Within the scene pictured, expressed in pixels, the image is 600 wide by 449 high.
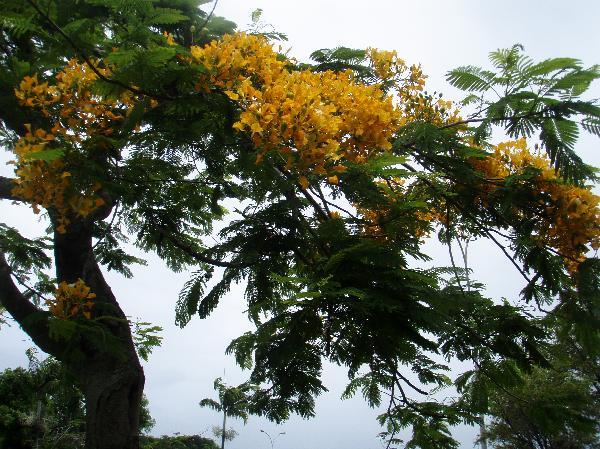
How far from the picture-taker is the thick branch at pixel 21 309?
3824 mm

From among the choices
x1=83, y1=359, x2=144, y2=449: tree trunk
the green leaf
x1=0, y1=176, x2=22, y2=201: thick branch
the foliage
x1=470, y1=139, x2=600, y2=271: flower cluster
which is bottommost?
x1=83, y1=359, x2=144, y2=449: tree trunk

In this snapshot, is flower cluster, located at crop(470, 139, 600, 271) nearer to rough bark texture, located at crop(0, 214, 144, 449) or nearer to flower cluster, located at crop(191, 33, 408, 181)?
flower cluster, located at crop(191, 33, 408, 181)

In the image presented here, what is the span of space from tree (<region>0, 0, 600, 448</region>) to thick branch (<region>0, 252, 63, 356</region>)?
2 cm

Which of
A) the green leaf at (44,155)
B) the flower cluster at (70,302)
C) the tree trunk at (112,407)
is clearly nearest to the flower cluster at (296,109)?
the green leaf at (44,155)

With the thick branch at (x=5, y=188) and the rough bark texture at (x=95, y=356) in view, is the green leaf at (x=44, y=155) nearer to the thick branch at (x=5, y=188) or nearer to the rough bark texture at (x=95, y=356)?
the rough bark texture at (x=95, y=356)

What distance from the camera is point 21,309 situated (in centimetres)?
406

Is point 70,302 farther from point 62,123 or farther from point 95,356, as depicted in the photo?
point 62,123

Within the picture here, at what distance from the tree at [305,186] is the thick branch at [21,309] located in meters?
0.02

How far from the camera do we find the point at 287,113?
1.66 m

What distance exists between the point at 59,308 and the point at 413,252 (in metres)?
2.58

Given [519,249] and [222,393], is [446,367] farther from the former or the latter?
[222,393]

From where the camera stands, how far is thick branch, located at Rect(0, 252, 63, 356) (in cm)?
382

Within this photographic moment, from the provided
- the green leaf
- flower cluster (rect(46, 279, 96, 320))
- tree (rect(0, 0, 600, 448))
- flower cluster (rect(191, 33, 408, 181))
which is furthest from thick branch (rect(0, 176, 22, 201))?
flower cluster (rect(191, 33, 408, 181))

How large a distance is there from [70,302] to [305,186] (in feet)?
8.32
